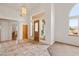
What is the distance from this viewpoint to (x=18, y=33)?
2.51 meters

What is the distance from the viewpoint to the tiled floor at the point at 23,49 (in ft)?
7.50

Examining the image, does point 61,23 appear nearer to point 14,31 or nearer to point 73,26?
point 73,26

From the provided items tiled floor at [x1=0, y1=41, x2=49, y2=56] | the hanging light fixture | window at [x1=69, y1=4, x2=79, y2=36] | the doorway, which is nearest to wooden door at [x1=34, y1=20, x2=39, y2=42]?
tiled floor at [x1=0, y1=41, x2=49, y2=56]

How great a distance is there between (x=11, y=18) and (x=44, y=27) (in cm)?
81

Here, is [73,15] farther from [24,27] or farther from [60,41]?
[24,27]

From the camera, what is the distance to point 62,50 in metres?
2.26

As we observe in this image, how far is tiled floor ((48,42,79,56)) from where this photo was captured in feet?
7.19

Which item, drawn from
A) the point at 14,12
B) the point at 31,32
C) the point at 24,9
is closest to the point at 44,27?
the point at 31,32

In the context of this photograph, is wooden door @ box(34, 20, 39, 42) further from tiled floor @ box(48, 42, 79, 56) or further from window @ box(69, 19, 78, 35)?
window @ box(69, 19, 78, 35)

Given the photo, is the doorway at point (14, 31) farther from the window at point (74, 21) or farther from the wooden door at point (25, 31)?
the window at point (74, 21)

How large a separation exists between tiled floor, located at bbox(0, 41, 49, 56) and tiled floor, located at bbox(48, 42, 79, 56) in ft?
0.44

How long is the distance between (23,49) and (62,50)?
0.87m

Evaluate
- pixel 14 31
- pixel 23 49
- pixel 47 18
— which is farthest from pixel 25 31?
pixel 47 18

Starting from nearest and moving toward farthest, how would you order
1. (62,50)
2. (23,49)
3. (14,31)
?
(62,50) → (23,49) → (14,31)
